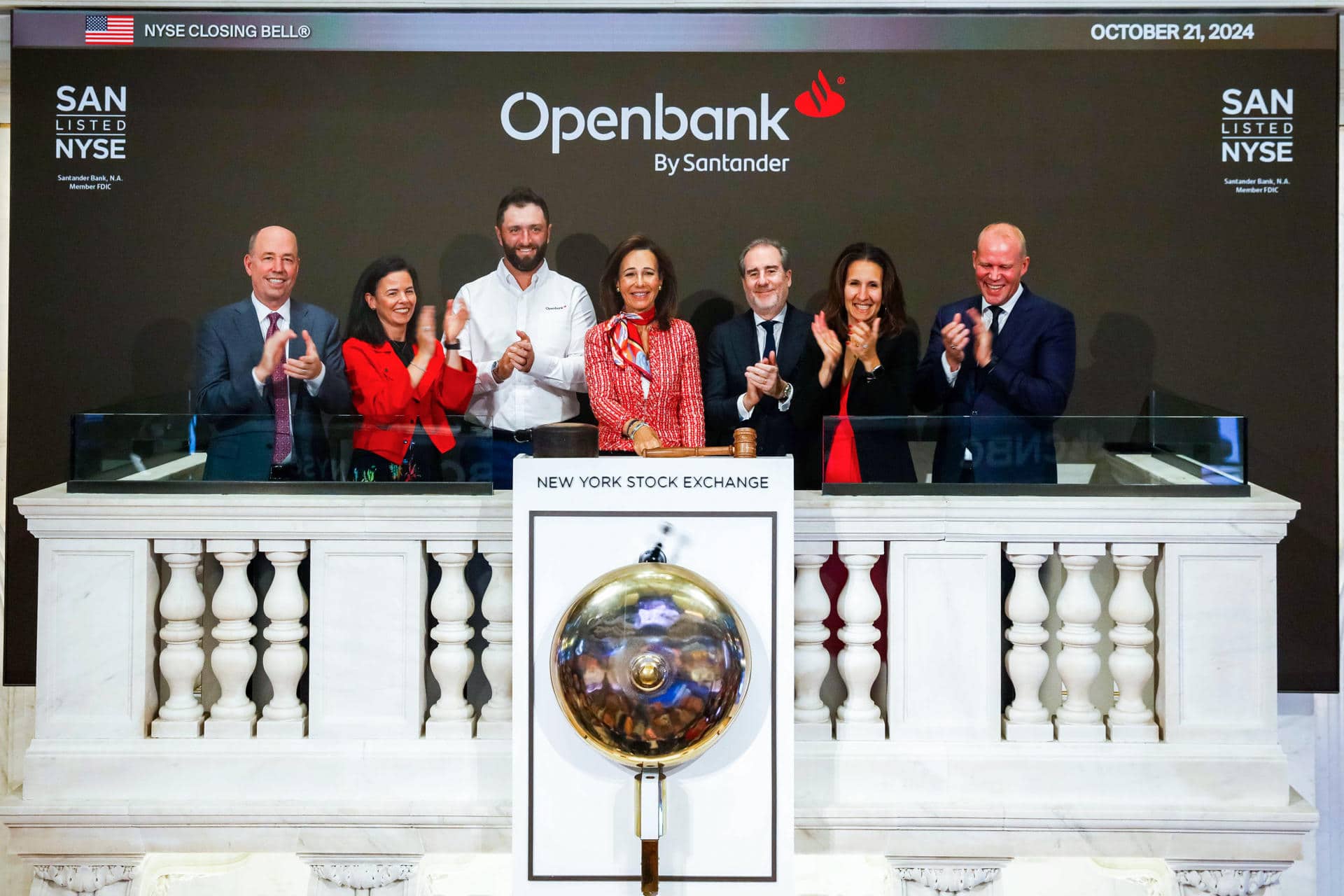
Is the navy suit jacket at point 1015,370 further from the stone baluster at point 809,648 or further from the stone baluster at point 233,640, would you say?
the stone baluster at point 233,640

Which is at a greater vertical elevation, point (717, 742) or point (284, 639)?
point (284, 639)

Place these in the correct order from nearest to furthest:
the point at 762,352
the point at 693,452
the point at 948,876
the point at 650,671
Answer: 1. the point at 650,671
2. the point at 693,452
3. the point at 948,876
4. the point at 762,352

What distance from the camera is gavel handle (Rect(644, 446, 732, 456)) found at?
308cm

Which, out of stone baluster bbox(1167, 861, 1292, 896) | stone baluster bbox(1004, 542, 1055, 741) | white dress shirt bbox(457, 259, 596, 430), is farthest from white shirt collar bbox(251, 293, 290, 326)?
stone baluster bbox(1167, 861, 1292, 896)

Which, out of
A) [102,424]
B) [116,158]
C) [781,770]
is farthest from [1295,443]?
[116,158]

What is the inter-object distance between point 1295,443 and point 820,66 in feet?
8.44

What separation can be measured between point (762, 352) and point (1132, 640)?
7.91ft

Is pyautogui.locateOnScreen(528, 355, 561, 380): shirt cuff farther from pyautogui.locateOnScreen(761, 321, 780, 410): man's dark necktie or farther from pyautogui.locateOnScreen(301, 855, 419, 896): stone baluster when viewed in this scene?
pyautogui.locateOnScreen(301, 855, 419, 896): stone baluster

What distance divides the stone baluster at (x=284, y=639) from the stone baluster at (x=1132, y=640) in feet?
7.14

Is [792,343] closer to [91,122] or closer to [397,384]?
[397,384]

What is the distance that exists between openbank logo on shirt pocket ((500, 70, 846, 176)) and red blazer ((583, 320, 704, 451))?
98cm

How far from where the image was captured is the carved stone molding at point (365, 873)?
3350 millimetres

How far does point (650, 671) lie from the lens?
2820 mm

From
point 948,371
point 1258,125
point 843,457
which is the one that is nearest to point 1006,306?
point 948,371
